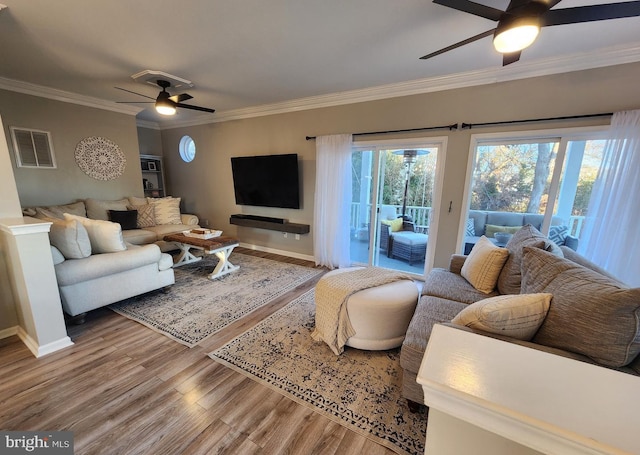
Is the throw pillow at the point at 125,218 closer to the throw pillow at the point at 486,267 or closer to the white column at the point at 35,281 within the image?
the white column at the point at 35,281

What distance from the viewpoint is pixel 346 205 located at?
387 centimetres

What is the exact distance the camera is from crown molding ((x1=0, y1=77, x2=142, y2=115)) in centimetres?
342

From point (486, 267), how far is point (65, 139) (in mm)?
5945

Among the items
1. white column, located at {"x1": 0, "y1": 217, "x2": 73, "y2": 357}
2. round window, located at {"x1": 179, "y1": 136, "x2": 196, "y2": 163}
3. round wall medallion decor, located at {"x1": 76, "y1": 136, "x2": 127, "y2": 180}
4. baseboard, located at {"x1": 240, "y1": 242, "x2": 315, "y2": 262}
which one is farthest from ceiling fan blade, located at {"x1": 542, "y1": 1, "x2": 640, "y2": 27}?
round window, located at {"x1": 179, "y1": 136, "x2": 196, "y2": 163}

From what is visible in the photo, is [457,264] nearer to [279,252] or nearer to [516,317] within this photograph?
[516,317]

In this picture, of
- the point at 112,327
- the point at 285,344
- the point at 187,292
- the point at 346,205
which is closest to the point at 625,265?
the point at 346,205

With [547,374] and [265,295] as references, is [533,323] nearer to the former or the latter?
[547,374]

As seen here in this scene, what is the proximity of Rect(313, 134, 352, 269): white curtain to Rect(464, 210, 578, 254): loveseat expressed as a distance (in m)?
1.65

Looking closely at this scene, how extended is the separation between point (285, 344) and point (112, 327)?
1670 mm

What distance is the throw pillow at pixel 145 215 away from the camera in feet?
15.0

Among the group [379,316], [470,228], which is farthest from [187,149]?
[470,228]

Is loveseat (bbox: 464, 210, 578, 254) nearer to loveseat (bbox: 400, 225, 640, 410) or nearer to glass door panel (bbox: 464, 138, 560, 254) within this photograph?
glass door panel (bbox: 464, 138, 560, 254)

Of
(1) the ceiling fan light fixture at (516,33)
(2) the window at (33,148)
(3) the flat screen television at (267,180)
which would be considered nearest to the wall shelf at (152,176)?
(2) the window at (33,148)

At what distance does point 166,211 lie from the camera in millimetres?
4840
